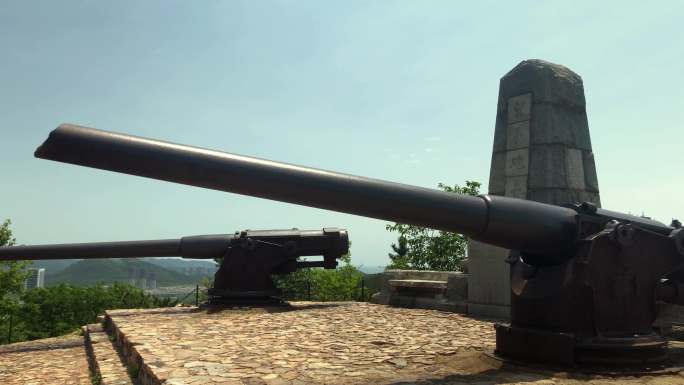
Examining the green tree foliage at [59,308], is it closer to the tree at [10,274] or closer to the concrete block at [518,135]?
the tree at [10,274]

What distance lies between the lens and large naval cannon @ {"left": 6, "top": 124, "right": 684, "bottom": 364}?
373 centimetres

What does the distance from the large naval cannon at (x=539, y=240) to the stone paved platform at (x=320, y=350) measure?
14.4 inches

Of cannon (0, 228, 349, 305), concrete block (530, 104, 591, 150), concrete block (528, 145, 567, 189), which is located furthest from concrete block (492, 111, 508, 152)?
cannon (0, 228, 349, 305)

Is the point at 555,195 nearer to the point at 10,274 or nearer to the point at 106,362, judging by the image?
the point at 106,362

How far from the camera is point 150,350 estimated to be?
17.5 ft

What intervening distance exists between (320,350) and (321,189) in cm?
209

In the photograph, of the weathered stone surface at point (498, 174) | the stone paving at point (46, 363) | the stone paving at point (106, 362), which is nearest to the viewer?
the stone paving at point (106, 362)

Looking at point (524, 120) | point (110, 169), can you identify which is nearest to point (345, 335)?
point (110, 169)

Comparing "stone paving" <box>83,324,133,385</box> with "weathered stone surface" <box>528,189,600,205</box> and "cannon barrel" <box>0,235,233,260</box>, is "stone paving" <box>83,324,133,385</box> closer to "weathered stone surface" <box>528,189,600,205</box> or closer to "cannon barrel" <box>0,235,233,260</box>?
"cannon barrel" <box>0,235,233,260</box>

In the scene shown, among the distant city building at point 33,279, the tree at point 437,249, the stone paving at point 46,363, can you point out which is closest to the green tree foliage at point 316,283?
the tree at point 437,249

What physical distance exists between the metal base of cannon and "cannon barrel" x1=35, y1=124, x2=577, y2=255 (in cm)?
76

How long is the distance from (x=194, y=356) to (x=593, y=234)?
374 centimetres

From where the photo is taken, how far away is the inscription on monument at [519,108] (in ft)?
26.1

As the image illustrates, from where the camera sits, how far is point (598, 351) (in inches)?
172
